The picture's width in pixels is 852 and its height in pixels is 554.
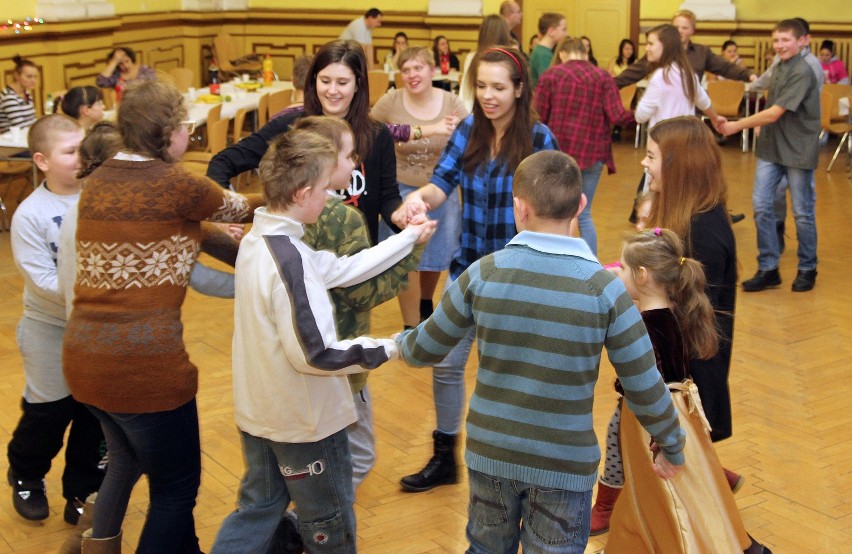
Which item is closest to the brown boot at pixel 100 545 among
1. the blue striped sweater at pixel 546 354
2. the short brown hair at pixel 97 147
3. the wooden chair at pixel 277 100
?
the short brown hair at pixel 97 147

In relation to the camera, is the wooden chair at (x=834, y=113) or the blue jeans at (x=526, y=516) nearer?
the blue jeans at (x=526, y=516)

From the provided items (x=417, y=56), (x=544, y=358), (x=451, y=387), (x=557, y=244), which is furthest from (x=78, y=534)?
(x=417, y=56)

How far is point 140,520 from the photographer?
3.42 meters

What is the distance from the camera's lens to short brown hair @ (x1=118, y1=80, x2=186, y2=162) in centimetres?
249

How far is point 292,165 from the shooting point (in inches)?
94.0

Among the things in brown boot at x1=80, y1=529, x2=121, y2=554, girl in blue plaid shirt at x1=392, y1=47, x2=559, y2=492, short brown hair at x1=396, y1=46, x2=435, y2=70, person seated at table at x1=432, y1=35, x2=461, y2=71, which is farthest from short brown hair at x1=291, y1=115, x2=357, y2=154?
A: person seated at table at x1=432, y1=35, x2=461, y2=71

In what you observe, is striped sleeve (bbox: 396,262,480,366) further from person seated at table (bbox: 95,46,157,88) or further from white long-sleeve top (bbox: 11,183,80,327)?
person seated at table (bbox: 95,46,157,88)

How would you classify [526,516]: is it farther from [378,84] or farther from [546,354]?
[378,84]

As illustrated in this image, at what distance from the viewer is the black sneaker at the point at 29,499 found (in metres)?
3.37

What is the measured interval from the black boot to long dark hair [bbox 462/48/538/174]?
0.98m

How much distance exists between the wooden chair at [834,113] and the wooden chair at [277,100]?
491cm

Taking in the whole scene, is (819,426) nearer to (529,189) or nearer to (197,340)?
(529,189)

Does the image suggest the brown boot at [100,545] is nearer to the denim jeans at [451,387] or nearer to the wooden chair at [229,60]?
the denim jeans at [451,387]

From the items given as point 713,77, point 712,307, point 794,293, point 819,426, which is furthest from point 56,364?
point 713,77
